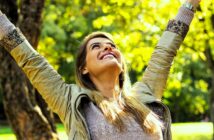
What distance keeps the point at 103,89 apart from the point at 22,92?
12.5 feet

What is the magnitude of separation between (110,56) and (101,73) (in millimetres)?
108

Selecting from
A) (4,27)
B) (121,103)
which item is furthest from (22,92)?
(121,103)

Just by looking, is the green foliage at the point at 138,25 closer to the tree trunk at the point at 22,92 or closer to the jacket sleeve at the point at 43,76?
the tree trunk at the point at 22,92

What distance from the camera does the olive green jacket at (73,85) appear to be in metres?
2.98

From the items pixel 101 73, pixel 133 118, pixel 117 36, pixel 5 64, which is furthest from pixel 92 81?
pixel 117 36

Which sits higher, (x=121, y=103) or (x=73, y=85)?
(x=73, y=85)

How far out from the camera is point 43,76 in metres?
3.11

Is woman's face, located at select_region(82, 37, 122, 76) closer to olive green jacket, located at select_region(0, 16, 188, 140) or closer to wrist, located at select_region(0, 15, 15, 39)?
olive green jacket, located at select_region(0, 16, 188, 140)

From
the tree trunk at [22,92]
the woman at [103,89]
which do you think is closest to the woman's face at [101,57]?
the woman at [103,89]

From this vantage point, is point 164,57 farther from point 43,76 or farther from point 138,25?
point 138,25

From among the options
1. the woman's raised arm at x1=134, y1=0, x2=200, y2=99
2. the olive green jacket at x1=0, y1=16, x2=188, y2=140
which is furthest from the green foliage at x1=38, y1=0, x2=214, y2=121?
the olive green jacket at x1=0, y1=16, x2=188, y2=140

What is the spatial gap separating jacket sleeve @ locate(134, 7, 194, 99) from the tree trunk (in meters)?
3.58

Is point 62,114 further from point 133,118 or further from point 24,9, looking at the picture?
point 24,9

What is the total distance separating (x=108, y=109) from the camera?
2986 millimetres
